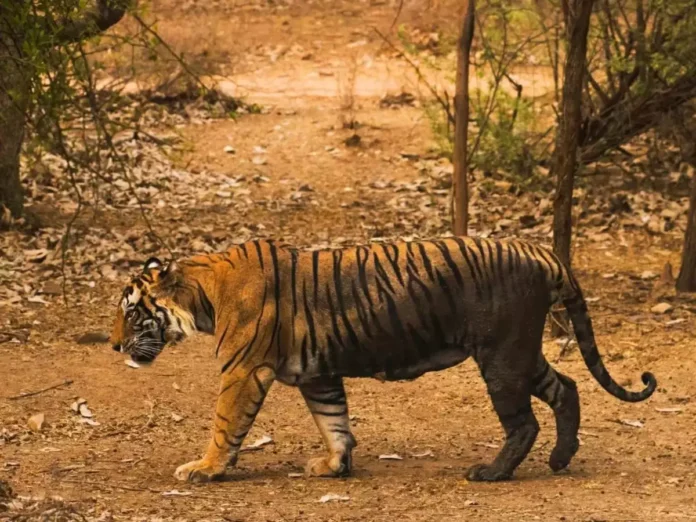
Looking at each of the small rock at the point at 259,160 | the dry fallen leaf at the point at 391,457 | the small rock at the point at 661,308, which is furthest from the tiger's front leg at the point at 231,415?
the small rock at the point at 259,160

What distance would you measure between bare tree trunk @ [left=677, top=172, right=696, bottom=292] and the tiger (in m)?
4.09

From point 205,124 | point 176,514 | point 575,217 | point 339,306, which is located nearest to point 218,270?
point 339,306

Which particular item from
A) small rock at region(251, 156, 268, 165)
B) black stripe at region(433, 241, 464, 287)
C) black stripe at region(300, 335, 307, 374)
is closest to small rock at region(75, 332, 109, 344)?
black stripe at region(300, 335, 307, 374)

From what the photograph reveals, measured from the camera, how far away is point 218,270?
22.0 feet

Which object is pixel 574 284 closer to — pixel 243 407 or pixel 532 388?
pixel 532 388

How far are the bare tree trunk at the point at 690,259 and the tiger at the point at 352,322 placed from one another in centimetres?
409

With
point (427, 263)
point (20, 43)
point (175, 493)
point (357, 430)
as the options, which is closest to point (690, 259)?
point (357, 430)

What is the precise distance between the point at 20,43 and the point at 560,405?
12.3 feet

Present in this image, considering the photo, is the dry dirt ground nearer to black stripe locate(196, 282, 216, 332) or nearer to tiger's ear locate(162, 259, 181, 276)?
black stripe locate(196, 282, 216, 332)

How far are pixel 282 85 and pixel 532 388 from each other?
14.2 metres

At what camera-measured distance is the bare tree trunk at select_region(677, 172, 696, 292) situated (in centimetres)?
1066

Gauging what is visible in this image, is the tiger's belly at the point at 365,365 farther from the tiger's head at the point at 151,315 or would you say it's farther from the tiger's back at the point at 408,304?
the tiger's head at the point at 151,315

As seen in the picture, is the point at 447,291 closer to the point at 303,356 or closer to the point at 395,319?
the point at 395,319

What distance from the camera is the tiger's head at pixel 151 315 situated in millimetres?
6715
